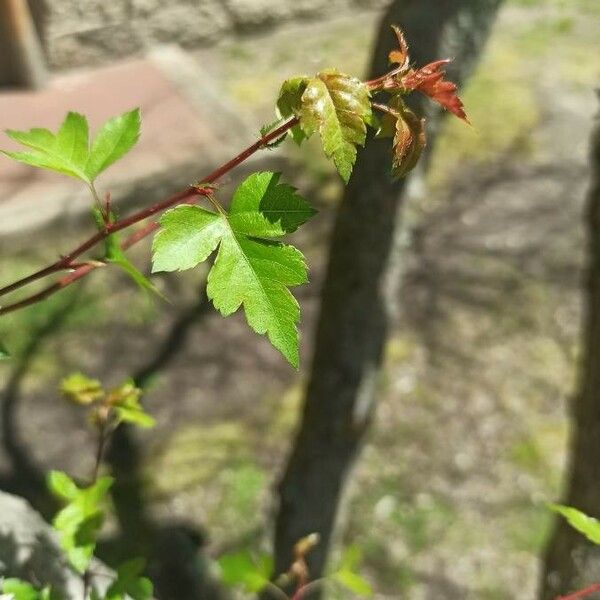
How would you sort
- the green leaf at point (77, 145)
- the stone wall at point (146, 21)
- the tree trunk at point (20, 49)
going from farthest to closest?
1. the stone wall at point (146, 21)
2. the tree trunk at point (20, 49)
3. the green leaf at point (77, 145)

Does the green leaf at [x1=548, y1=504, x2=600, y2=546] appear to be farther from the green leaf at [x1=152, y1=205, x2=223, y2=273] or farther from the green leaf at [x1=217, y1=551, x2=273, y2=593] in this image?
the green leaf at [x1=152, y1=205, x2=223, y2=273]

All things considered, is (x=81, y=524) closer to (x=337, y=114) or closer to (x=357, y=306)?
(x=337, y=114)

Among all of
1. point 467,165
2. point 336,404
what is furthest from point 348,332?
point 467,165

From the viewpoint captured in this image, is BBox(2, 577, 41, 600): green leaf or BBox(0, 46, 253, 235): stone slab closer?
BBox(2, 577, 41, 600): green leaf

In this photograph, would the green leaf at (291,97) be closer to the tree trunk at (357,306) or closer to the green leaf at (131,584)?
the green leaf at (131,584)

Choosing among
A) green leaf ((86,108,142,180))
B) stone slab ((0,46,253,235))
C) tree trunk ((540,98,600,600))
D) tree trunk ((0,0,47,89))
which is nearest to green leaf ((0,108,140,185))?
green leaf ((86,108,142,180))

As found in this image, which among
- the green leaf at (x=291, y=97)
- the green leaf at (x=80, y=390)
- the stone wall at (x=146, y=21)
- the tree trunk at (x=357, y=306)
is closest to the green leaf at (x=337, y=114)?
the green leaf at (x=291, y=97)
